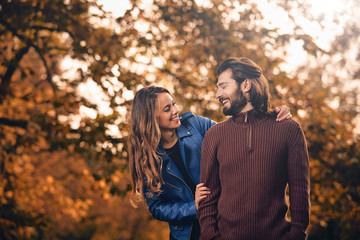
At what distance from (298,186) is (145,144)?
4.20 feet

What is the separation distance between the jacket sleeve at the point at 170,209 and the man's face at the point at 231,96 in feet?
2.71

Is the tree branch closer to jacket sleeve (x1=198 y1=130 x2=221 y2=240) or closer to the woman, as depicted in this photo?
the woman

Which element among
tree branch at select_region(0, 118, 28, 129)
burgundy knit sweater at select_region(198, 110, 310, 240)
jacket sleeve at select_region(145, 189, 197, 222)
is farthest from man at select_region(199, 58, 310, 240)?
tree branch at select_region(0, 118, 28, 129)

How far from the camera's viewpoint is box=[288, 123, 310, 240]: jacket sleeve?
7.54 feet

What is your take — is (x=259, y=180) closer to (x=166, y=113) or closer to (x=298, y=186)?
(x=298, y=186)

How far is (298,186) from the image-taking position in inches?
91.2

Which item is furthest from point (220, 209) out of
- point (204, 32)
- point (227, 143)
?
point (204, 32)

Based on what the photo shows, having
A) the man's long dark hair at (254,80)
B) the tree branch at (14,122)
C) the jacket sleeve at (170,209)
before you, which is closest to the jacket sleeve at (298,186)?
the man's long dark hair at (254,80)

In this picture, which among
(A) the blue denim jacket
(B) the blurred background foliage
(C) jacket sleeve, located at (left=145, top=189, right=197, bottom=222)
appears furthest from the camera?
(B) the blurred background foliage

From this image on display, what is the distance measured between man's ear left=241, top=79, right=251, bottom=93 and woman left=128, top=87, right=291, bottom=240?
72cm

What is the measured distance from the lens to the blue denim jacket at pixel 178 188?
3.07 m

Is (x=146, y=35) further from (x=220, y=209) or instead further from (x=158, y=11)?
(x=220, y=209)

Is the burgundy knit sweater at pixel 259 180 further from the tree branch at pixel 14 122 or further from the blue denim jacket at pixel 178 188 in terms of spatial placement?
the tree branch at pixel 14 122

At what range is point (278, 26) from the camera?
6055 millimetres
